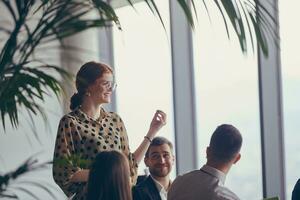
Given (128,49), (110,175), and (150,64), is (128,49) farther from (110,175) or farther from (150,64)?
(110,175)

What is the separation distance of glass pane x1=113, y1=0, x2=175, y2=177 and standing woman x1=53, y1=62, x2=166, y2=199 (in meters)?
2.68

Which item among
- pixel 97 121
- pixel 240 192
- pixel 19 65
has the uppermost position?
pixel 19 65

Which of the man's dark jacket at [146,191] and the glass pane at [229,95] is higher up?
the glass pane at [229,95]

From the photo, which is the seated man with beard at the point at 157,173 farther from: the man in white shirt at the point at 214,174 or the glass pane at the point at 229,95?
the glass pane at the point at 229,95

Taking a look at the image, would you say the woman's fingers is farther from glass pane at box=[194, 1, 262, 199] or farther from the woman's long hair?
glass pane at box=[194, 1, 262, 199]

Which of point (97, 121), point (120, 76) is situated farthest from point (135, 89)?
point (97, 121)

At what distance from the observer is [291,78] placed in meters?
5.05

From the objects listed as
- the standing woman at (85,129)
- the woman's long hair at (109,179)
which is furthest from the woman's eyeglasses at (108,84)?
the woman's long hair at (109,179)

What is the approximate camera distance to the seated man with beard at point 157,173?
388cm

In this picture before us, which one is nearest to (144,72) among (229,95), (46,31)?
(229,95)

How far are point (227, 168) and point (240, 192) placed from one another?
2.76 meters

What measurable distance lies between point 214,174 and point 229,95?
2.94 metres

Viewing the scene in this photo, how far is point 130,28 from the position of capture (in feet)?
20.9

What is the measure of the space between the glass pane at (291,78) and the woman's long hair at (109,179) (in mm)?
2528
